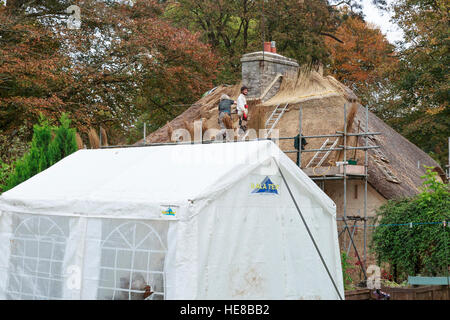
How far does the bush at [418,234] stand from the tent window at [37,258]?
213 inches

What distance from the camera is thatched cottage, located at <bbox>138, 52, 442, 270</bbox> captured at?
Answer: 14125 mm

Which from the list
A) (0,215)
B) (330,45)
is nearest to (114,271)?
(0,215)

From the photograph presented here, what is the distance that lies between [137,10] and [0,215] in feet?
54.8

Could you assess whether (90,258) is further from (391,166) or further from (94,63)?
(94,63)

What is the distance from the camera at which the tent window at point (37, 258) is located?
27.0 ft

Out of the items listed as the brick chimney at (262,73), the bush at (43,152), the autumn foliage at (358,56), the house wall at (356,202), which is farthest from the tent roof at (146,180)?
the autumn foliage at (358,56)

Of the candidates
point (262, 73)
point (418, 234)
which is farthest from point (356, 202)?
point (262, 73)

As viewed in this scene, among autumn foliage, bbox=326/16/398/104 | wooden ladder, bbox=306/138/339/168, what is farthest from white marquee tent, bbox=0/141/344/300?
autumn foliage, bbox=326/16/398/104

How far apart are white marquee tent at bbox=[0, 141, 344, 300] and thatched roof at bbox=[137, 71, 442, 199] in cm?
483

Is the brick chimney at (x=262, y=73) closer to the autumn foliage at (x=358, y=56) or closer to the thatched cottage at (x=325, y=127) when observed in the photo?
the thatched cottage at (x=325, y=127)

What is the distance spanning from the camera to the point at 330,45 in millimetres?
29094
